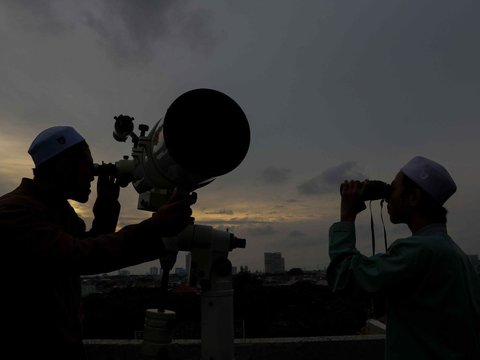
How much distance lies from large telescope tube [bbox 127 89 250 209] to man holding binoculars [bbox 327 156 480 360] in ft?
2.93

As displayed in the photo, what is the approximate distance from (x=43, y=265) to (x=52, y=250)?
11 cm

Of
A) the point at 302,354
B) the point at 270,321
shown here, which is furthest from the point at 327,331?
the point at 302,354

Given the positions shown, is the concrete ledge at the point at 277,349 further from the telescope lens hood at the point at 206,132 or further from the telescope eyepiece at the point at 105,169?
the telescope lens hood at the point at 206,132

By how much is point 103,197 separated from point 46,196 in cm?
91

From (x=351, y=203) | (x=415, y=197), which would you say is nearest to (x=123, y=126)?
(x=351, y=203)

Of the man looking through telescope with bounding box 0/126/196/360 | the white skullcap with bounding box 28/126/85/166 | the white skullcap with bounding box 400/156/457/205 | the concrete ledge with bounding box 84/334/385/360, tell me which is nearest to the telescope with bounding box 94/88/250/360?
the man looking through telescope with bounding box 0/126/196/360

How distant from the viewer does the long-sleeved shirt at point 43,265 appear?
2154 mm

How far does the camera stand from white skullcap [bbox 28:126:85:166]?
251 centimetres

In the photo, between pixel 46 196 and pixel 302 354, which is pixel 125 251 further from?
pixel 302 354

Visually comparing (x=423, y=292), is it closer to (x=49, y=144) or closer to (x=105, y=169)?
(x=49, y=144)

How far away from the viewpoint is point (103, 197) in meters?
3.42

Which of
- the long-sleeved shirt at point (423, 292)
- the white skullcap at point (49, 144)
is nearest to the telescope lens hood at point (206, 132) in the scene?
the white skullcap at point (49, 144)

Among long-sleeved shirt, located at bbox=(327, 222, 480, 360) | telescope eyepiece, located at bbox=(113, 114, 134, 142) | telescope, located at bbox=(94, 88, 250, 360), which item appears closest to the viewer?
long-sleeved shirt, located at bbox=(327, 222, 480, 360)

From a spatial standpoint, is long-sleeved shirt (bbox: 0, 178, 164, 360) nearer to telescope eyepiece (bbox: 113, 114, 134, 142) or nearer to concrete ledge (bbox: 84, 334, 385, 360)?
telescope eyepiece (bbox: 113, 114, 134, 142)
